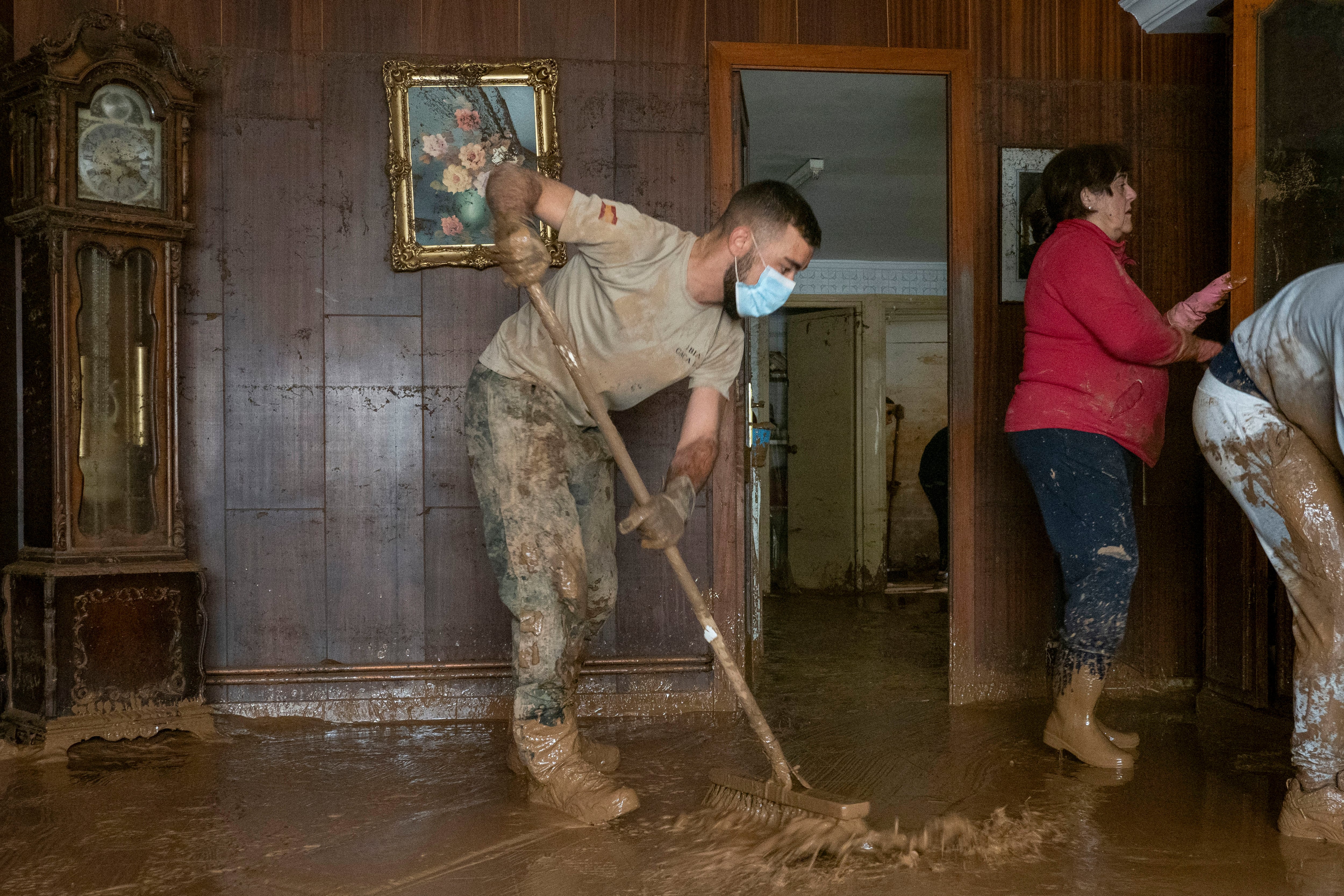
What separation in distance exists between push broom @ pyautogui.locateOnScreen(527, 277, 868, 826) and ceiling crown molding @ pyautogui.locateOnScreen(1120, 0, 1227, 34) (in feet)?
7.78

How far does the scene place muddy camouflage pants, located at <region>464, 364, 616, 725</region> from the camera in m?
2.26

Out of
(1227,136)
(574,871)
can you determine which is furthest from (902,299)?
(574,871)

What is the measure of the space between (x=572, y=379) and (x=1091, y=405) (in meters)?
1.31

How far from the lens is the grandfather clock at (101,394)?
279 cm

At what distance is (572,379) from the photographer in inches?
91.0

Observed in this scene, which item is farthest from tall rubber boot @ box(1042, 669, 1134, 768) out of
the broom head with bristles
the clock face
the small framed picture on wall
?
the clock face

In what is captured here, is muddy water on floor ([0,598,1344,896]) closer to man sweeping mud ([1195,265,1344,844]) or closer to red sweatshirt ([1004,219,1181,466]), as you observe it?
man sweeping mud ([1195,265,1344,844])

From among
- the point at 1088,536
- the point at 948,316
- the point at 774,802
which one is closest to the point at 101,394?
the point at 774,802

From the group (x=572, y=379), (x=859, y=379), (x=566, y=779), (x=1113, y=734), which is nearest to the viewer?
(x=566, y=779)

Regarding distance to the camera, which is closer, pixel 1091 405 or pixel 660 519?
pixel 660 519

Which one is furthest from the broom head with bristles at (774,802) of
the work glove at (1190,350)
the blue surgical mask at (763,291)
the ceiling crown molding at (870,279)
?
the ceiling crown molding at (870,279)

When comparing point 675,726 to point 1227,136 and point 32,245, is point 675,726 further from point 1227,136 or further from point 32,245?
point 1227,136

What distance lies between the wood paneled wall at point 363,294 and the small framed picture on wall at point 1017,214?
0.67ft

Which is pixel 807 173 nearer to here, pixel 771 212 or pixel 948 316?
pixel 948 316
